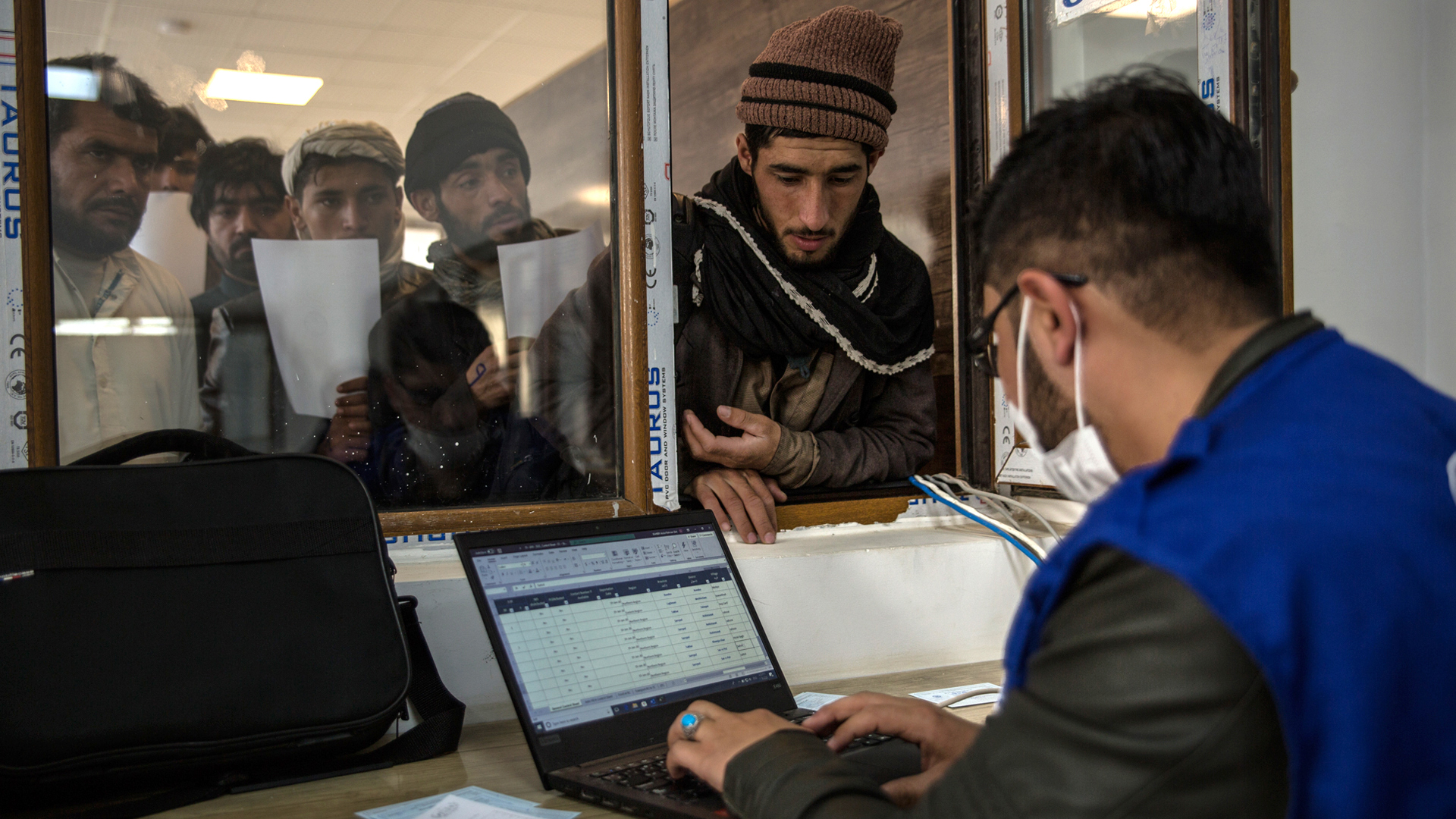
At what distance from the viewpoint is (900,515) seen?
173 centimetres

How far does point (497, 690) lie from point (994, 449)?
3.33 feet

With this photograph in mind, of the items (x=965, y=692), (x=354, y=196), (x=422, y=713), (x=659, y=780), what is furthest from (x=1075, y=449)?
(x=354, y=196)

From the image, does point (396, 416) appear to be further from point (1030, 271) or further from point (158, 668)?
point (1030, 271)

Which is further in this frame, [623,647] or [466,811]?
[623,647]

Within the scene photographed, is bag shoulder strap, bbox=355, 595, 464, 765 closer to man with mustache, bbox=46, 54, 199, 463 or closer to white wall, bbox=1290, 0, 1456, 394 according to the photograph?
man with mustache, bbox=46, 54, 199, 463

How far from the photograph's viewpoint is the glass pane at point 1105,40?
5.24ft

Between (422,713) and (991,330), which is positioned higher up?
(991,330)

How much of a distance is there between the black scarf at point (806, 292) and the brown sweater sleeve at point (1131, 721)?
1190 mm

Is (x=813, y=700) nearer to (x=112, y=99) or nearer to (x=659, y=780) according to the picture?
(x=659, y=780)

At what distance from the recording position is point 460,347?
4.94 feet

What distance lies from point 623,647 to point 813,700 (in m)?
0.32

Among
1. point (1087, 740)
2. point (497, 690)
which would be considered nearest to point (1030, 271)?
point (1087, 740)

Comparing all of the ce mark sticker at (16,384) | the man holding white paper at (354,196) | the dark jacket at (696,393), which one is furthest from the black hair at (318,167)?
the ce mark sticker at (16,384)

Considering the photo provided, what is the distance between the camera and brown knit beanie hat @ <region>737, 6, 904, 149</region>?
1.76 metres
